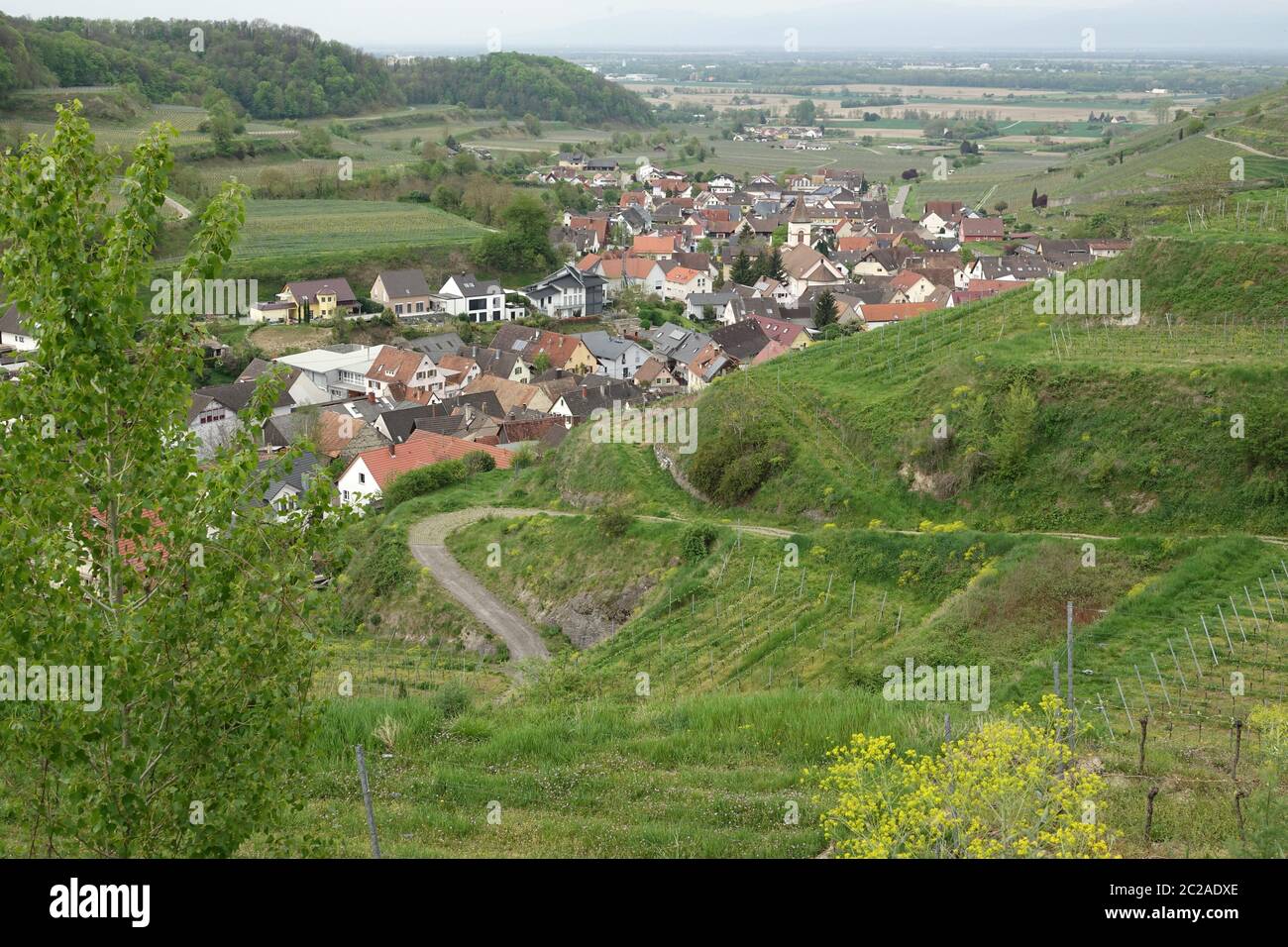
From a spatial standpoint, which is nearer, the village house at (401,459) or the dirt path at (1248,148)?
the village house at (401,459)

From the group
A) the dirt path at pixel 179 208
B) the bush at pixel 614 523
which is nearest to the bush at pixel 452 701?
the bush at pixel 614 523

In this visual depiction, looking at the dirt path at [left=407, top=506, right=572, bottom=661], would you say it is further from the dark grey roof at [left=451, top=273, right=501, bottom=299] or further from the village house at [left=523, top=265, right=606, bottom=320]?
the village house at [left=523, top=265, right=606, bottom=320]

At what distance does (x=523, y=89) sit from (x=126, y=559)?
181 meters

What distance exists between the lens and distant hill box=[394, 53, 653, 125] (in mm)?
172625

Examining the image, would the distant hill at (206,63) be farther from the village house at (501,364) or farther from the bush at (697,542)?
the bush at (697,542)

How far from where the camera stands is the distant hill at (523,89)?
566 feet

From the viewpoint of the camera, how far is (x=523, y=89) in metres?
177

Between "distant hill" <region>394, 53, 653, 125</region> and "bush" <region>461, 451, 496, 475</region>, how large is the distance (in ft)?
456

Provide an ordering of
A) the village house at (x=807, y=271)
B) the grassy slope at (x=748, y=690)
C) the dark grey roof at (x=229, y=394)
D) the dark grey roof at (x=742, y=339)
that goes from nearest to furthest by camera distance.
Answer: the grassy slope at (x=748, y=690), the dark grey roof at (x=229, y=394), the dark grey roof at (x=742, y=339), the village house at (x=807, y=271)

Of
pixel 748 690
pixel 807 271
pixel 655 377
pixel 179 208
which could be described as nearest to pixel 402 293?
pixel 179 208

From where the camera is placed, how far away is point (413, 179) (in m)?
102

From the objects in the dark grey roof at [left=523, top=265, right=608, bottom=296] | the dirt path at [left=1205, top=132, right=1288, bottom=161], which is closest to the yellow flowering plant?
the dirt path at [left=1205, top=132, right=1288, bottom=161]

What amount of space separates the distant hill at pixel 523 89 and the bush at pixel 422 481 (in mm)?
140681
